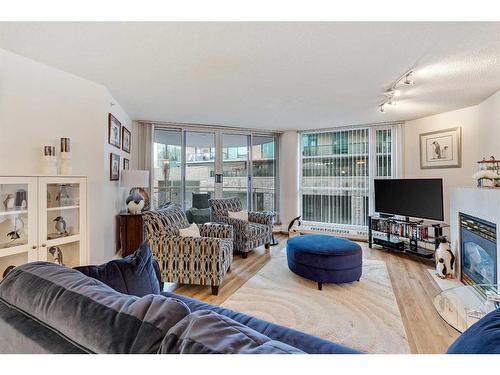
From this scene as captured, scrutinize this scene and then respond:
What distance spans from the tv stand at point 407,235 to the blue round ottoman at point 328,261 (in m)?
1.45

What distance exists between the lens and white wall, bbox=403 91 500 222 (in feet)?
9.66

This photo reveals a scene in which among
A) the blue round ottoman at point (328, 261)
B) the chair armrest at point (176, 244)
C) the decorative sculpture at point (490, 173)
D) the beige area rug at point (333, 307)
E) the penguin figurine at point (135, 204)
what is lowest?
the beige area rug at point (333, 307)

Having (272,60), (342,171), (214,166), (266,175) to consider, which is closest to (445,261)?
(342,171)

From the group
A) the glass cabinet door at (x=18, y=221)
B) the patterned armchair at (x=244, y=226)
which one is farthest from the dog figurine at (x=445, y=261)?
the glass cabinet door at (x=18, y=221)

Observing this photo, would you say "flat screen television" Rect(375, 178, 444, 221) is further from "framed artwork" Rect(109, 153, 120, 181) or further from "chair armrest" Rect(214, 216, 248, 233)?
"framed artwork" Rect(109, 153, 120, 181)

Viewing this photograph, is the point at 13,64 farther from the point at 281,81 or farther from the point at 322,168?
the point at 322,168

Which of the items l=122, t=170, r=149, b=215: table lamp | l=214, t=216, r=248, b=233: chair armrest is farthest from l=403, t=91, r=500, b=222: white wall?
l=122, t=170, r=149, b=215: table lamp

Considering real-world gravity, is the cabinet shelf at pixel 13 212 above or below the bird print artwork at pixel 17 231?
above

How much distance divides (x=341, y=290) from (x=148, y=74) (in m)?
3.03

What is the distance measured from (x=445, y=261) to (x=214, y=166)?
3941mm

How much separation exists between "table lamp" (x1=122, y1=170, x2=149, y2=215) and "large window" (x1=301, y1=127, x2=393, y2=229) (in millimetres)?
3235

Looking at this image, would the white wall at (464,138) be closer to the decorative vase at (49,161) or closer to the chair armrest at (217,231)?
the chair armrest at (217,231)

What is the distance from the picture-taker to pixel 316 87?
2738 mm

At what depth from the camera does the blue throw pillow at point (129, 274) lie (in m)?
1.12
